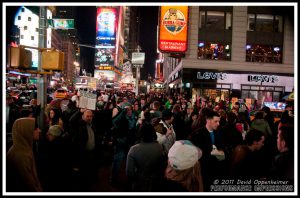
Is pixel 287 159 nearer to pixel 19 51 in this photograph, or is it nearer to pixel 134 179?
pixel 134 179

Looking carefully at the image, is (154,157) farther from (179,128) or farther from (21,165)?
(179,128)

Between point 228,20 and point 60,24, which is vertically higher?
point 228,20

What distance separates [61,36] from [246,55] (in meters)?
152

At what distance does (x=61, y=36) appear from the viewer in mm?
167750

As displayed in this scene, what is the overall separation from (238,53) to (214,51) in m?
2.41

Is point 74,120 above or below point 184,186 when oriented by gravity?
above

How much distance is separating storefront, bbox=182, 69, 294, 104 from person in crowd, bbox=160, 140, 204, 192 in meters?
26.2

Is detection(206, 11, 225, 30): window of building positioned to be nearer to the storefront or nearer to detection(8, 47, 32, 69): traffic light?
the storefront

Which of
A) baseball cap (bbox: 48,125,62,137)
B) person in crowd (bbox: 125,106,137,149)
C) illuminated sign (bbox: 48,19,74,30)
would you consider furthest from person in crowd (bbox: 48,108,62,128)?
baseball cap (bbox: 48,125,62,137)

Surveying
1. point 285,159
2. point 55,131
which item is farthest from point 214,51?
point 285,159

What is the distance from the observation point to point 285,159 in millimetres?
4242

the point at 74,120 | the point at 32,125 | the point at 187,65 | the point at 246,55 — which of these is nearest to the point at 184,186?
the point at 32,125

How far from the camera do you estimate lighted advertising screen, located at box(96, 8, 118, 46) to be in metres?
87.9

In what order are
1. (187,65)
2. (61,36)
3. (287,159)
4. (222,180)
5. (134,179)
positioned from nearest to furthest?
(287,159), (222,180), (134,179), (187,65), (61,36)
